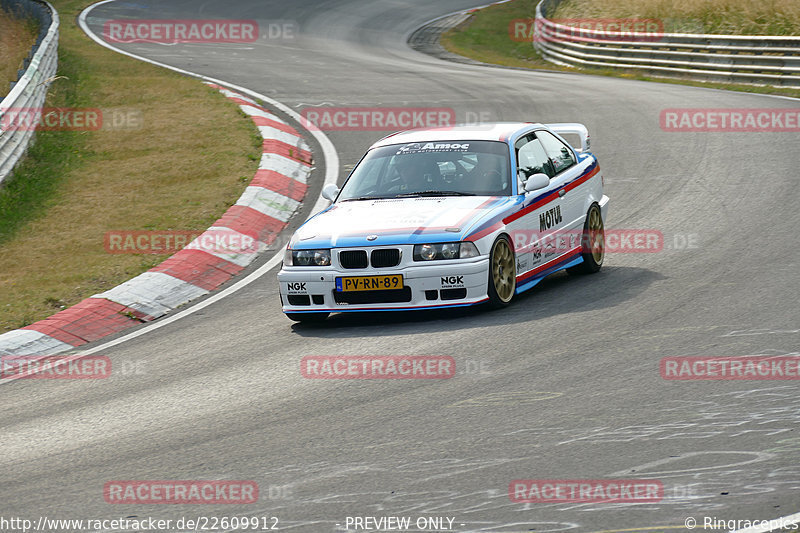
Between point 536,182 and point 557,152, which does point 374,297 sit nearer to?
point 536,182

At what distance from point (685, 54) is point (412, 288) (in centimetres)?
1955

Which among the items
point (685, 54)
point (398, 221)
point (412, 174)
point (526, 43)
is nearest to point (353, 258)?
point (398, 221)

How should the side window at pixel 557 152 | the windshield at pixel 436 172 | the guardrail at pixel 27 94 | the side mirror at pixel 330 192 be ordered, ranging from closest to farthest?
1. the windshield at pixel 436 172
2. the side mirror at pixel 330 192
3. the side window at pixel 557 152
4. the guardrail at pixel 27 94

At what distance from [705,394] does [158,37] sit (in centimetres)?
3052

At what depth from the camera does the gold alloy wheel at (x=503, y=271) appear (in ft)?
30.5

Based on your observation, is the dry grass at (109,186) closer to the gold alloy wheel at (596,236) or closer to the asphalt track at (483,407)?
the asphalt track at (483,407)

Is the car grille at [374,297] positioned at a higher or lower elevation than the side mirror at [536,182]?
lower

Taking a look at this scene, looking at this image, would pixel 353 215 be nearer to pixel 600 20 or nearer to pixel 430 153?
pixel 430 153

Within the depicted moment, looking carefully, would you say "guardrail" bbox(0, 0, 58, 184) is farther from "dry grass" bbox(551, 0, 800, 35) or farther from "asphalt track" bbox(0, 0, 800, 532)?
"dry grass" bbox(551, 0, 800, 35)

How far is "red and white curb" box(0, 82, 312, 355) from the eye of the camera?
988 cm

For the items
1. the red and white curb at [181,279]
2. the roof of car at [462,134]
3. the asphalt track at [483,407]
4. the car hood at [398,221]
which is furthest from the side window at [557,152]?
the red and white curb at [181,279]

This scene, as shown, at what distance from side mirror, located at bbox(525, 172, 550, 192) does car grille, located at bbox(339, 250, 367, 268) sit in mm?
1663

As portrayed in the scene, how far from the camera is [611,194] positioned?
1405 cm

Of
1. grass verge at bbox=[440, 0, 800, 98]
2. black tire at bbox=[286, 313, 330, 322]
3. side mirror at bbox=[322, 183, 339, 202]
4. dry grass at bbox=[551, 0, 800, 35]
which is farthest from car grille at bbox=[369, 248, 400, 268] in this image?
dry grass at bbox=[551, 0, 800, 35]
